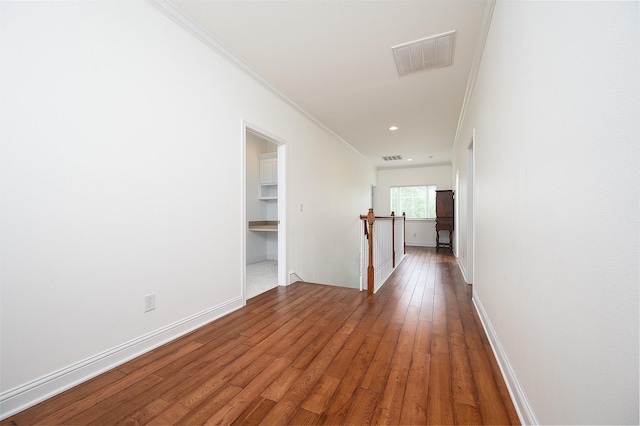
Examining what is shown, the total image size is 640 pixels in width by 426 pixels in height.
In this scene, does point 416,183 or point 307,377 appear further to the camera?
point 416,183

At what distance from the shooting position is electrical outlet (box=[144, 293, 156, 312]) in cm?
190

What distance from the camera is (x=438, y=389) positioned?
4.84 ft

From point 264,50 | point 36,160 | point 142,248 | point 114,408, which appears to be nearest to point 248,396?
point 114,408

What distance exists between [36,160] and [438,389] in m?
2.56

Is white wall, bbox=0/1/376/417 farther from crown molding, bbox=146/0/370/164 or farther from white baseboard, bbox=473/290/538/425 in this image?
white baseboard, bbox=473/290/538/425

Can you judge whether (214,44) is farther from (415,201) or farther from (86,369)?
(415,201)

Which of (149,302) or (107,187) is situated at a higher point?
(107,187)

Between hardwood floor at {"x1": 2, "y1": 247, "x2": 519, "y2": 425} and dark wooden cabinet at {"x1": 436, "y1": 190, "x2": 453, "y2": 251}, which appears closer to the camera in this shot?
hardwood floor at {"x1": 2, "y1": 247, "x2": 519, "y2": 425}

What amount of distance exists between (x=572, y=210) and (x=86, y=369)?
2.55m

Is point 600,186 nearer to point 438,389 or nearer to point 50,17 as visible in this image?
point 438,389

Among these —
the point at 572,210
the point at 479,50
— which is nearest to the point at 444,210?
the point at 479,50

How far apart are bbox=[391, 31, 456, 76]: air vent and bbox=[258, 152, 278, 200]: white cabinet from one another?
311 centimetres

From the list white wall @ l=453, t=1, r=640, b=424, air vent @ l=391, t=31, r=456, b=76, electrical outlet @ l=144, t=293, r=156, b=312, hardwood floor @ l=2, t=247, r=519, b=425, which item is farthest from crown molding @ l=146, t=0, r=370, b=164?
hardwood floor @ l=2, t=247, r=519, b=425

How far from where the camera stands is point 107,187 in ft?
5.56
